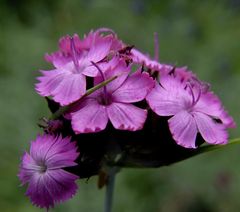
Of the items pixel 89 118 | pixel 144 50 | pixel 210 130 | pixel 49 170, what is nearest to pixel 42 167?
pixel 49 170

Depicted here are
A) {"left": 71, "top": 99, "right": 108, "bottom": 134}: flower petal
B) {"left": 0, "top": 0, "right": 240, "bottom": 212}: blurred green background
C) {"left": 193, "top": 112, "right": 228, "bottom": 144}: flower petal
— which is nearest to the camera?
{"left": 71, "top": 99, "right": 108, "bottom": 134}: flower petal

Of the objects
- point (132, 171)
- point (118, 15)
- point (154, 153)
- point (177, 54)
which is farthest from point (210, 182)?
point (154, 153)

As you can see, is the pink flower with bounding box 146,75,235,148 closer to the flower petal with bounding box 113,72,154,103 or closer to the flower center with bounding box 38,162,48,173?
the flower petal with bounding box 113,72,154,103

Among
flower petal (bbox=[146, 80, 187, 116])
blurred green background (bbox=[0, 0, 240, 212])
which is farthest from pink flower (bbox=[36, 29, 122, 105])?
blurred green background (bbox=[0, 0, 240, 212])

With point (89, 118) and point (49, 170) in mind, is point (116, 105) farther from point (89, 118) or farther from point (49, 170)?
point (49, 170)

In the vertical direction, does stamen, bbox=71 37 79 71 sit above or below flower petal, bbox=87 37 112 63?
below

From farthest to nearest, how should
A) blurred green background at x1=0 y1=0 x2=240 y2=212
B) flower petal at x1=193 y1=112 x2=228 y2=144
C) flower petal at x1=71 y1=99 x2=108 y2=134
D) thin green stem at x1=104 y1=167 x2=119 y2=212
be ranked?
blurred green background at x1=0 y1=0 x2=240 y2=212 → thin green stem at x1=104 y1=167 x2=119 y2=212 → flower petal at x1=193 y1=112 x2=228 y2=144 → flower petal at x1=71 y1=99 x2=108 y2=134
